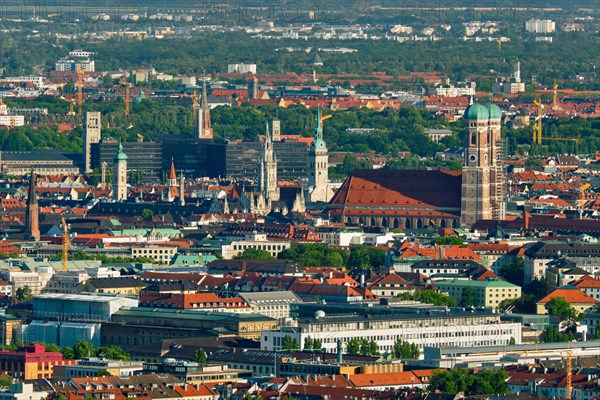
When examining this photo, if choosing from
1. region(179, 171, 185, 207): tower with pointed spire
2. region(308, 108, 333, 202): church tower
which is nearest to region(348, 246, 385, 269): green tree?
region(179, 171, 185, 207): tower with pointed spire

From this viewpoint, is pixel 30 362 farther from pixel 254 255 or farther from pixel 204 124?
pixel 204 124

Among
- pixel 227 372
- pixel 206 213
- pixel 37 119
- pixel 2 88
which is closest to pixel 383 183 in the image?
pixel 206 213

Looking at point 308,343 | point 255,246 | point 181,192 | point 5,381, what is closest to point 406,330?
point 308,343

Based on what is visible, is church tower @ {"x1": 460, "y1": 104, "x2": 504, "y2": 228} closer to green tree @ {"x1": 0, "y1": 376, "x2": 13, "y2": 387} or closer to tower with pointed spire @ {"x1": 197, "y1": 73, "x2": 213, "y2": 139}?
tower with pointed spire @ {"x1": 197, "y1": 73, "x2": 213, "y2": 139}

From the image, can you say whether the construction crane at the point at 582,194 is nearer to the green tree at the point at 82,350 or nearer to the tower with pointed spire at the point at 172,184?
the tower with pointed spire at the point at 172,184

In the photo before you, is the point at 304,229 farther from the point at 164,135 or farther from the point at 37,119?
the point at 37,119

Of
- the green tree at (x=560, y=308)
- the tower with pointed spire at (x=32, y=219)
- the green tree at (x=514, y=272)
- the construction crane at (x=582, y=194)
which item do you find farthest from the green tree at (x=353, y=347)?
the construction crane at (x=582, y=194)
